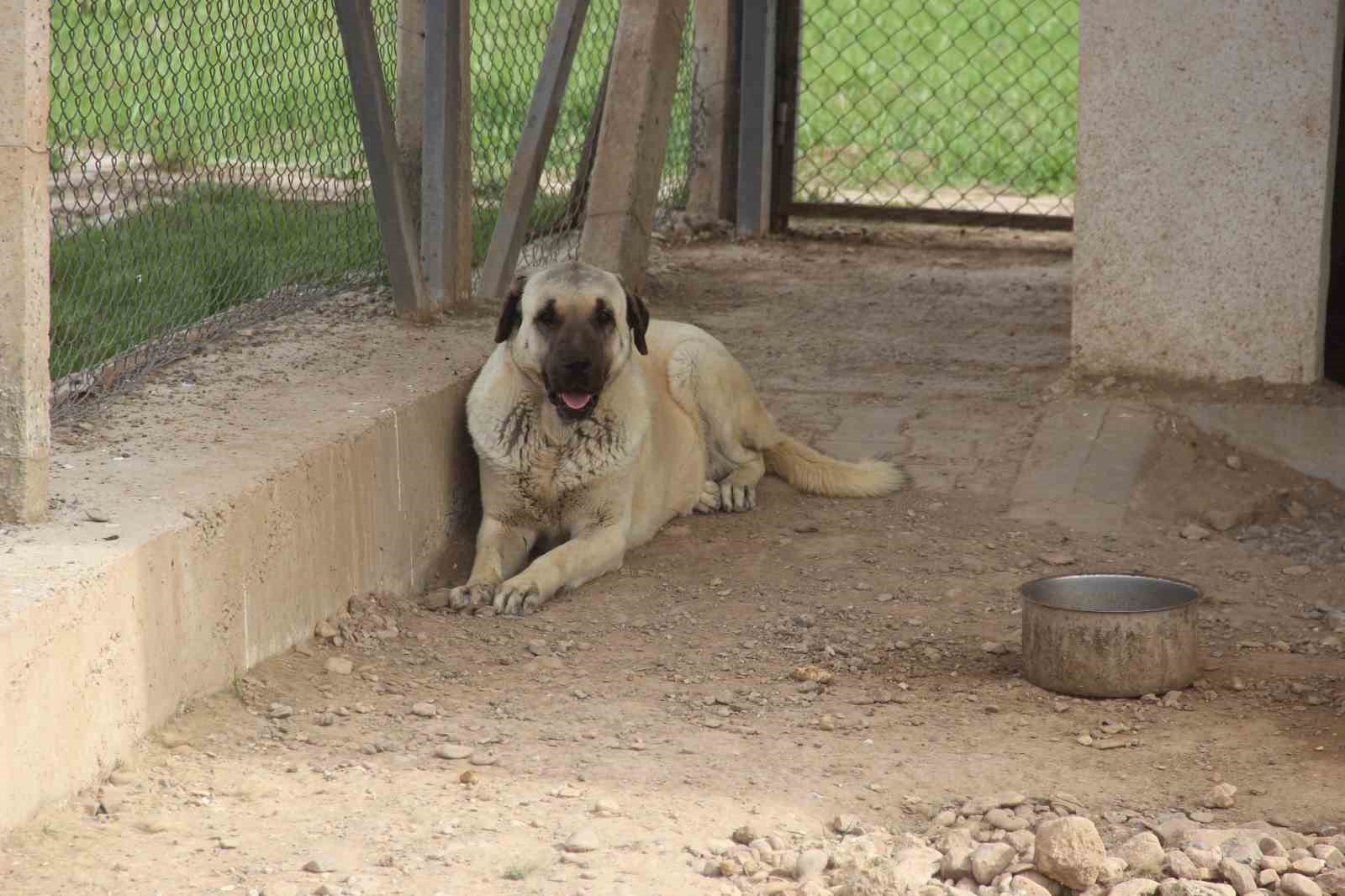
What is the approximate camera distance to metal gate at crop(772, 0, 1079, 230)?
8.94 metres

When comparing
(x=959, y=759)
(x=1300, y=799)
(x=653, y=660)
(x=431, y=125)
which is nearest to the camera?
(x=1300, y=799)

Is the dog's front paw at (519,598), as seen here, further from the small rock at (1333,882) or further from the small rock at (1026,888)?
the small rock at (1333,882)

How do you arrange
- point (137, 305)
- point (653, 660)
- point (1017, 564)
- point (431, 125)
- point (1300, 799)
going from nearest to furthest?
point (1300, 799) < point (653, 660) < point (1017, 564) < point (137, 305) < point (431, 125)

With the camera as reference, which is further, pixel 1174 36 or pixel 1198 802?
pixel 1174 36

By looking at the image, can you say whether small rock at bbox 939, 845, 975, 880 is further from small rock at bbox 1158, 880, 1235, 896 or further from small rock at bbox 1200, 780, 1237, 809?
small rock at bbox 1200, 780, 1237, 809

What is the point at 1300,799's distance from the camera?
10.8 ft

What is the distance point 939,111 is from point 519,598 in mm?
6636

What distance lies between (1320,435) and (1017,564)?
124 cm

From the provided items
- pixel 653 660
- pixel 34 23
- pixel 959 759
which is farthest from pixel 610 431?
pixel 34 23

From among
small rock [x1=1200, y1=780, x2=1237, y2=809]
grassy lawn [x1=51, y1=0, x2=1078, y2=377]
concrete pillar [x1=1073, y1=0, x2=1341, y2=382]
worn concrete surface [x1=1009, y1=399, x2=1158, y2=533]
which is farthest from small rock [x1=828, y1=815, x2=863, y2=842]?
concrete pillar [x1=1073, y1=0, x2=1341, y2=382]

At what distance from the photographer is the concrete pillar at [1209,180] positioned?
5.48 meters

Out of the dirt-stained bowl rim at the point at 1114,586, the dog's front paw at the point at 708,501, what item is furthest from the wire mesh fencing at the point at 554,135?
the dirt-stained bowl rim at the point at 1114,586

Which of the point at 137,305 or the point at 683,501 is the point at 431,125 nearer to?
the point at 137,305

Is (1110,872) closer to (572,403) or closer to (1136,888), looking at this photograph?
(1136,888)
